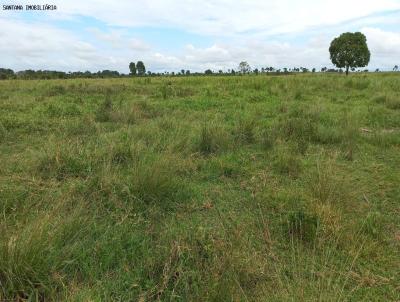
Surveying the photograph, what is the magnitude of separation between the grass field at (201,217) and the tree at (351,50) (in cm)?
4252

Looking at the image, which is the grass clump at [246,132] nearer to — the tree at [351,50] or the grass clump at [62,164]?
the grass clump at [62,164]

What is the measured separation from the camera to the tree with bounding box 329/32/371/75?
4447cm

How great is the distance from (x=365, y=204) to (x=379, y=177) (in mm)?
1117

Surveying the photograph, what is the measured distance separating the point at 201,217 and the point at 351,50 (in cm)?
4676

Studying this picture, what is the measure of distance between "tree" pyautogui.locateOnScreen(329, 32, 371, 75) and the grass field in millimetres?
42520

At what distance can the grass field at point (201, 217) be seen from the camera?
2301 mm

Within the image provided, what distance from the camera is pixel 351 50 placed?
44.4 metres

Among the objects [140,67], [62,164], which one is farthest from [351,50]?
[62,164]

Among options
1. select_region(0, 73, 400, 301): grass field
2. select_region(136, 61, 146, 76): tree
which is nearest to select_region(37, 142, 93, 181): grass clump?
select_region(0, 73, 400, 301): grass field

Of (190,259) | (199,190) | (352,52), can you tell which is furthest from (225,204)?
(352,52)

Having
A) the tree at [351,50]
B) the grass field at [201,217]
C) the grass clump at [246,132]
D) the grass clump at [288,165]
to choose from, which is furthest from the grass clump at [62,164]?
the tree at [351,50]

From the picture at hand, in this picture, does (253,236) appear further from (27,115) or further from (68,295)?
(27,115)

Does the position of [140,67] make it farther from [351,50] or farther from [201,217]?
[201,217]

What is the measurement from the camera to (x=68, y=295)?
2.17 m
